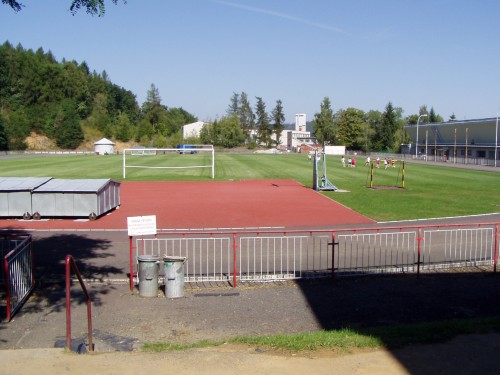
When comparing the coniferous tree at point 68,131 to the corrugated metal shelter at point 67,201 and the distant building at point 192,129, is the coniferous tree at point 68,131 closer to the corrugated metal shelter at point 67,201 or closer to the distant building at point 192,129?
the distant building at point 192,129

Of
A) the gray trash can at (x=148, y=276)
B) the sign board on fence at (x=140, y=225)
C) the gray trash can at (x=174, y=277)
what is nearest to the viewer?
the gray trash can at (x=174, y=277)

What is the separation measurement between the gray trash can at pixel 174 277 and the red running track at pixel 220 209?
991 centimetres

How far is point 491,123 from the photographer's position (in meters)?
76.6

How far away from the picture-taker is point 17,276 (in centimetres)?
1167

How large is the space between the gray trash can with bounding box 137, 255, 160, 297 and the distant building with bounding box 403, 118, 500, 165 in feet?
→ 216

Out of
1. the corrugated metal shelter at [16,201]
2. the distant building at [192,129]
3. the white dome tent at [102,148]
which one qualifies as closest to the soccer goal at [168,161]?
the white dome tent at [102,148]

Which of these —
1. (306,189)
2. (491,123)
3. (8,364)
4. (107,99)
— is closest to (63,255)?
(8,364)

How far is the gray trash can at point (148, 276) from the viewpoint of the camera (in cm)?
1255

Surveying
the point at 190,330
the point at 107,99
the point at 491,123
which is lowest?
the point at 190,330

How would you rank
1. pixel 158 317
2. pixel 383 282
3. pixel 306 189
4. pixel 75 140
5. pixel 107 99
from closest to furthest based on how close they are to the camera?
pixel 158 317 < pixel 383 282 < pixel 306 189 < pixel 75 140 < pixel 107 99

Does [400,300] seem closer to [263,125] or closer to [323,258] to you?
[323,258]

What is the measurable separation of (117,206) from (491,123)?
64470 millimetres

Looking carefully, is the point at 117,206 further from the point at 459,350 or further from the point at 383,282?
the point at 459,350

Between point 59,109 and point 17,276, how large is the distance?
133m
